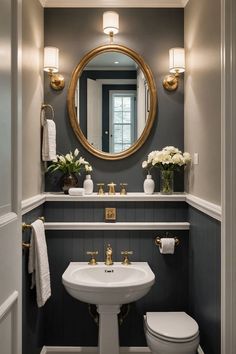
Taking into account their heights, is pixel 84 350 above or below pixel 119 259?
below

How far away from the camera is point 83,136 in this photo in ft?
9.05

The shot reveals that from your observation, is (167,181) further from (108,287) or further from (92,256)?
(108,287)

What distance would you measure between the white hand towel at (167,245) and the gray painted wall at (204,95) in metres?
0.38

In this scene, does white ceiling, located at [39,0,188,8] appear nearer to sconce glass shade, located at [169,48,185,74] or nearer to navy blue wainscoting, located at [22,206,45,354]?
sconce glass shade, located at [169,48,185,74]

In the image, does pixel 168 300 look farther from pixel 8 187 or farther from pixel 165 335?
pixel 8 187

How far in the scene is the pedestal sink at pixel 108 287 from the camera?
6.88 ft

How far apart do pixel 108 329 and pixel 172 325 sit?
40cm

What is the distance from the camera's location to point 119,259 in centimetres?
266

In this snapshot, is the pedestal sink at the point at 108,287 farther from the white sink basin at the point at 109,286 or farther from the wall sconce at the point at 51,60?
the wall sconce at the point at 51,60

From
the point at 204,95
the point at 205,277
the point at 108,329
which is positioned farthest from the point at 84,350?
the point at 204,95

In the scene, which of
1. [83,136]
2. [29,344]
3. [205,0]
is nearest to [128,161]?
[83,136]

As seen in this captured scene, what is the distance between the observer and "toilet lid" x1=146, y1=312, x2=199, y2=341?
82.8 inches

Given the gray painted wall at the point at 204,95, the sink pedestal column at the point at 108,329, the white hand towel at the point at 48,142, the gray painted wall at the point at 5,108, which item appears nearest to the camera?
the gray painted wall at the point at 5,108

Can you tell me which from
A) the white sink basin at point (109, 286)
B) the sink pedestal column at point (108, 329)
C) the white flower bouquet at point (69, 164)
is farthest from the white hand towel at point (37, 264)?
the white flower bouquet at point (69, 164)
